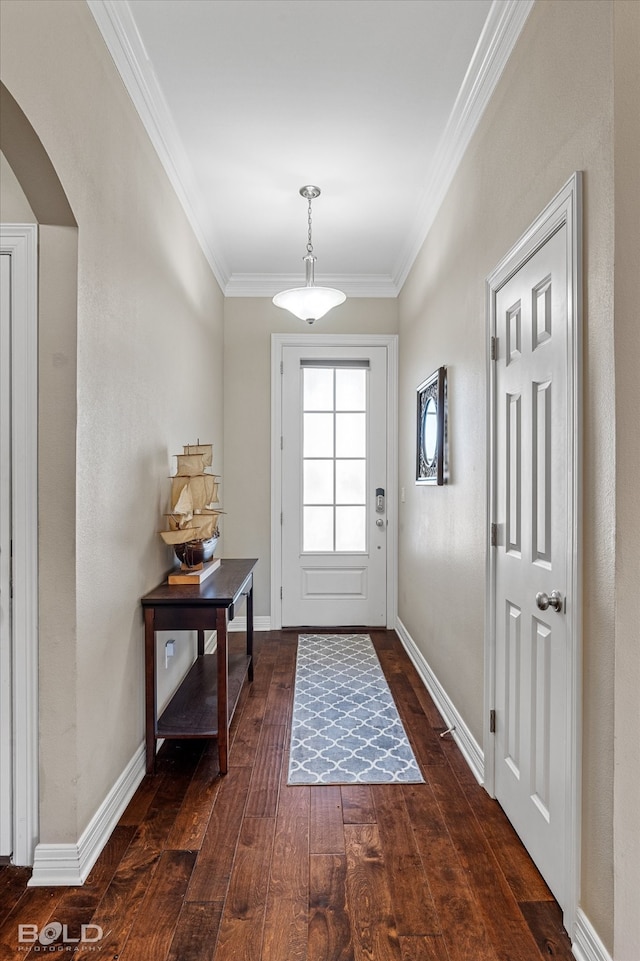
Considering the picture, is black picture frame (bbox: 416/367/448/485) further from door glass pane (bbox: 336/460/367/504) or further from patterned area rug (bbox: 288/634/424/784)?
patterned area rug (bbox: 288/634/424/784)

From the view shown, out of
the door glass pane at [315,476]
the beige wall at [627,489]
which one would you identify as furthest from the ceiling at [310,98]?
the door glass pane at [315,476]

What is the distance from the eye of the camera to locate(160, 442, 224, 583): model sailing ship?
8.91ft

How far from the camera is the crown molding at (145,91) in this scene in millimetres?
1959

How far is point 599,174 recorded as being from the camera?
141cm

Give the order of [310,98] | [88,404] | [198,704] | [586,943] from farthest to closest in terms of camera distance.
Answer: [198,704], [310,98], [88,404], [586,943]

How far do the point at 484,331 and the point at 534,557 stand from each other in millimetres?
990

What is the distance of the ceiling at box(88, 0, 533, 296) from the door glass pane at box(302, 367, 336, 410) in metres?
1.14

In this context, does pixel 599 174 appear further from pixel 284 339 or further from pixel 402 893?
pixel 284 339

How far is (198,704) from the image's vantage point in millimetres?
2680

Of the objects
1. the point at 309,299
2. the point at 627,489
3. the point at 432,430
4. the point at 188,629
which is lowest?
the point at 188,629

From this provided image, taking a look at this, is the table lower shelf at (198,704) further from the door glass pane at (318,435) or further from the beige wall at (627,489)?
the door glass pane at (318,435)

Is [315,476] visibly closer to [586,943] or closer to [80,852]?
[80,852]

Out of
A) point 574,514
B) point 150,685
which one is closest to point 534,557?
point 574,514

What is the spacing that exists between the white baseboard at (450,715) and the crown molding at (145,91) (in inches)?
117
